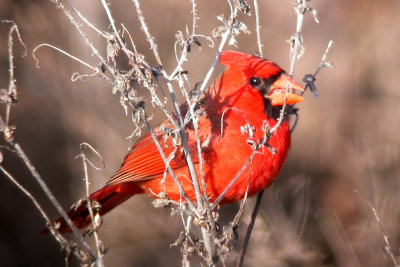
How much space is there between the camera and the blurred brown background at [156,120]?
4.50 metres

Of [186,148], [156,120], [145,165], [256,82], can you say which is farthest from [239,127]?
[156,120]

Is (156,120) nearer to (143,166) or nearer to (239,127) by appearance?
(143,166)

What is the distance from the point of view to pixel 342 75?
561 centimetres

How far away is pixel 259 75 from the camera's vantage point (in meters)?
2.80

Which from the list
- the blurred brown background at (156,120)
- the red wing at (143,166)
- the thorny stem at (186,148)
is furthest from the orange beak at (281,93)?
the blurred brown background at (156,120)

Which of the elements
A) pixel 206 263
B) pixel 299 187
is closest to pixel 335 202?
pixel 299 187

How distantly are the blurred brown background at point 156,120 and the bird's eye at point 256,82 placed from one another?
103 cm

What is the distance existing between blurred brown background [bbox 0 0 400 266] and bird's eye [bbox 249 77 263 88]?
1.03 metres

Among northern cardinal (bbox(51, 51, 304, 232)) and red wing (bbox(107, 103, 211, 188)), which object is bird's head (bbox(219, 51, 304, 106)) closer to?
northern cardinal (bbox(51, 51, 304, 232))

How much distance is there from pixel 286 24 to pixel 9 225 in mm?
2795

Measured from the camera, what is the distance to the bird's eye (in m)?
2.82

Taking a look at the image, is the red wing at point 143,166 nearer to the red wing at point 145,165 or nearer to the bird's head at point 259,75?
the red wing at point 145,165

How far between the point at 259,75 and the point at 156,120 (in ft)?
7.72

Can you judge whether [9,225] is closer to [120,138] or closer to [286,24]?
[120,138]
